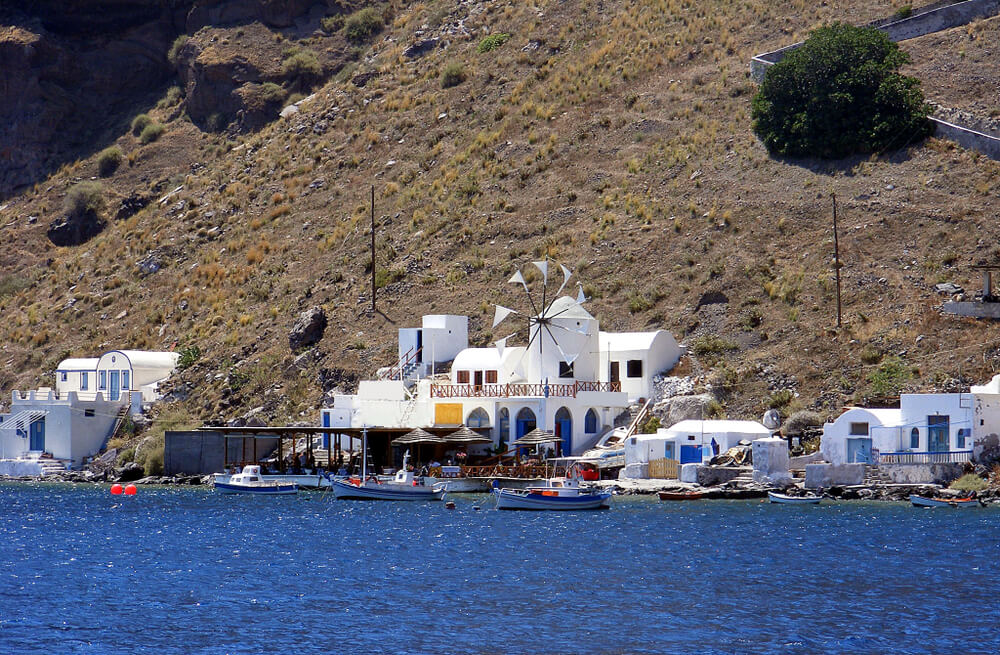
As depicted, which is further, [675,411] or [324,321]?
[324,321]

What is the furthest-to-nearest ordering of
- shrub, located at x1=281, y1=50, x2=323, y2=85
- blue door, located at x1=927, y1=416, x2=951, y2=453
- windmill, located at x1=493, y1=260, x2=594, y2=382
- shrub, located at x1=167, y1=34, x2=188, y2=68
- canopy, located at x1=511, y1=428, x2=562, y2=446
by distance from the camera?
shrub, located at x1=167, y1=34, x2=188, y2=68
shrub, located at x1=281, y1=50, x2=323, y2=85
windmill, located at x1=493, y1=260, x2=594, y2=382
canopy, located at x1=511, y1=428, x2=562, y2=446
blue door, located at x1=927, y1=416, x2=951, y2=453

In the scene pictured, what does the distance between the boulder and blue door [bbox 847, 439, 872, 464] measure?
119 ft

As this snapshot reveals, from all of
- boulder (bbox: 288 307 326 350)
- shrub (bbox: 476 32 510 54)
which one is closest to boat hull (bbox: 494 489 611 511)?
boulder (bbox: 288 307 326 350)

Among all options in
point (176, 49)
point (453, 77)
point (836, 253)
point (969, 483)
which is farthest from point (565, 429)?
point (176, 49)

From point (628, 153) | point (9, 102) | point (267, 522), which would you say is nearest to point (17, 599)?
point (267, 522)

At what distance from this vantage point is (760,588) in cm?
3747

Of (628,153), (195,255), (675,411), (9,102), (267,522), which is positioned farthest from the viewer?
(9,102)

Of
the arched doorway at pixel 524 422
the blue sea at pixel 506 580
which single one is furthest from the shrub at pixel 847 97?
the blue sea at pixel 506 580

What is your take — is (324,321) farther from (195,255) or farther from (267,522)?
(267,522)

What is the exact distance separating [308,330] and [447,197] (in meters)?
16.2

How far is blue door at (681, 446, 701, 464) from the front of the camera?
66.3 m

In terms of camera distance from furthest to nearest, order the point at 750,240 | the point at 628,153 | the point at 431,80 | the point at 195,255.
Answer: the point at 431,80
the point at 195,255
the point at 628,153
the point at 750,240

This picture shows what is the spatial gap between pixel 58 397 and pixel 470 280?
26694 millimetres

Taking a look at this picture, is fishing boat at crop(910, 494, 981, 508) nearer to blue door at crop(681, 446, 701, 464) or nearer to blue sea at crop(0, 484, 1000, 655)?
blue sea at crop(0, 484, 1000, 655)
